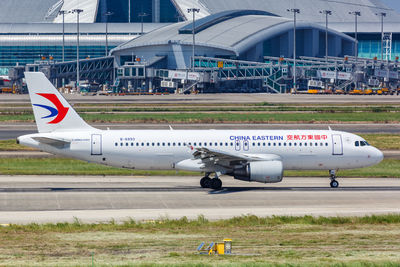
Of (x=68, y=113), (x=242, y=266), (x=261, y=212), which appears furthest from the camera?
(x=68, y=113)

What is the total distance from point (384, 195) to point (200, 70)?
137 meters

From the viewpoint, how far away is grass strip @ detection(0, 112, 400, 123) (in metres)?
92.8

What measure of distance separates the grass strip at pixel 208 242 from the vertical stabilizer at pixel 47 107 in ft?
46.4

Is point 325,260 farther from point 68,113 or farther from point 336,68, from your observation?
point 336,68

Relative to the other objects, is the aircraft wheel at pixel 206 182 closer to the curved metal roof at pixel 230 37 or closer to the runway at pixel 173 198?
the runway at pixel 173 198

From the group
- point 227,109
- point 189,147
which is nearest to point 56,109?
point 189,147

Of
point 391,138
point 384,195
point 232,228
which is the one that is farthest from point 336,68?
point 232,228

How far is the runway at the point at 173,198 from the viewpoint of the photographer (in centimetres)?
3981

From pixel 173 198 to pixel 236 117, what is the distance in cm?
5369

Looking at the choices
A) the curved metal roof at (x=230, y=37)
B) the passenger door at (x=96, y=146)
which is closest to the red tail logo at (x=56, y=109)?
the passenger door at (x=96, y=146)

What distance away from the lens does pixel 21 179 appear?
52.1 meters

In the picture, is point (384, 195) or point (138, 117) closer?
point (384, 195)

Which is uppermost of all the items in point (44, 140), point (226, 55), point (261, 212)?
point (226, 55)

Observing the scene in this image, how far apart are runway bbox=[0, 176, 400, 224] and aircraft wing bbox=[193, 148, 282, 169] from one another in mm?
1868
